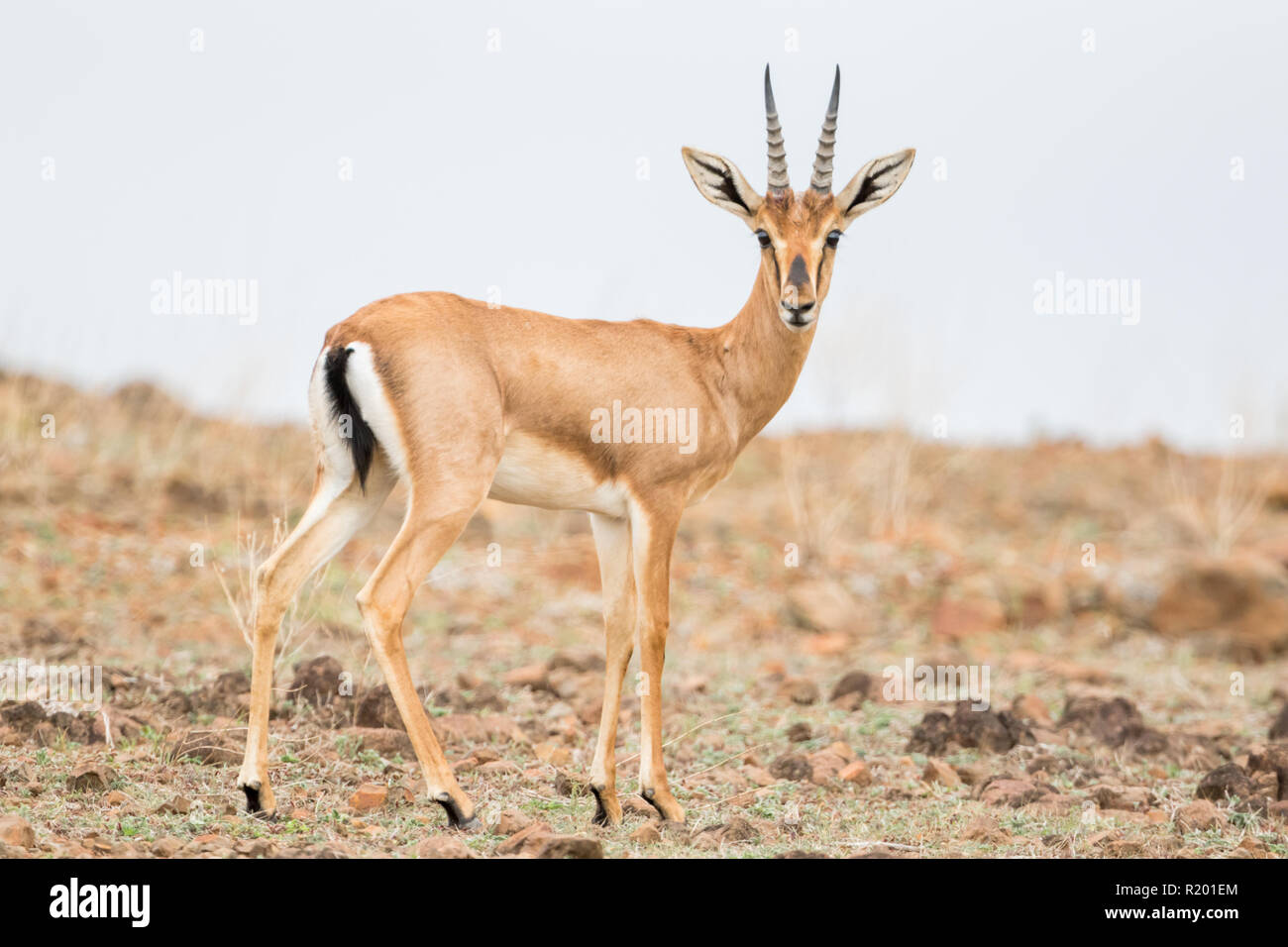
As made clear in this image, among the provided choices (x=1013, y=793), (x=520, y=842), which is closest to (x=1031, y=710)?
(x=1013, y=793)

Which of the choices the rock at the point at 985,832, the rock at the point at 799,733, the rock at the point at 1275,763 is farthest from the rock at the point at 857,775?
the rock at the point at 1275,763

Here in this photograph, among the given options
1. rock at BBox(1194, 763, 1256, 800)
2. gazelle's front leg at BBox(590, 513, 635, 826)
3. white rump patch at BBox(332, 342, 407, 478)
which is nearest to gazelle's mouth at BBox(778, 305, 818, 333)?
gazelle's front leg at BBox(590, 513, 635, 826)

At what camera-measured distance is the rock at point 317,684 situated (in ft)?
29.5

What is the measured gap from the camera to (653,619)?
7.41 metres

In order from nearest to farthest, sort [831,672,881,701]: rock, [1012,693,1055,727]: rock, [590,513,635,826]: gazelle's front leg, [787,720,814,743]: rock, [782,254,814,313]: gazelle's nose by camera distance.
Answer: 1. [782,254,814,313]: gazelle's nose
2. [590,513,635,826]: gazelle's front leg
3. [787,720,814,743]: rock
4. [1012,693,1055,727]: rock
5. [831,672,881,701]: rock

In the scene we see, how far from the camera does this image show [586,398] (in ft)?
24.6

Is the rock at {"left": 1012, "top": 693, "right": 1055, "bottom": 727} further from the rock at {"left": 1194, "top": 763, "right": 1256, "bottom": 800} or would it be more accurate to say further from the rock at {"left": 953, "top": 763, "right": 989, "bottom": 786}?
the rock at {"left": 1194, "top": 763, "right": 1256, "bottom": 800}

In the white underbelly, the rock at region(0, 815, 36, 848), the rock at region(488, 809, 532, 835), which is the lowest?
the rock at region(488, 809, 532, 835)

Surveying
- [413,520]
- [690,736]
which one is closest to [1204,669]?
[690,736]

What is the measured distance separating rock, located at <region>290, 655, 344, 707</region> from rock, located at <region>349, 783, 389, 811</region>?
5.87 feet

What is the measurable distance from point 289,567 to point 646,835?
2261 mm

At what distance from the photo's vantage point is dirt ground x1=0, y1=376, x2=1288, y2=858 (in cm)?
724

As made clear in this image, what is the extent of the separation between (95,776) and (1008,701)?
7.56m

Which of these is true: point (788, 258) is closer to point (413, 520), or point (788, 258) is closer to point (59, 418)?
point (413, 520)
